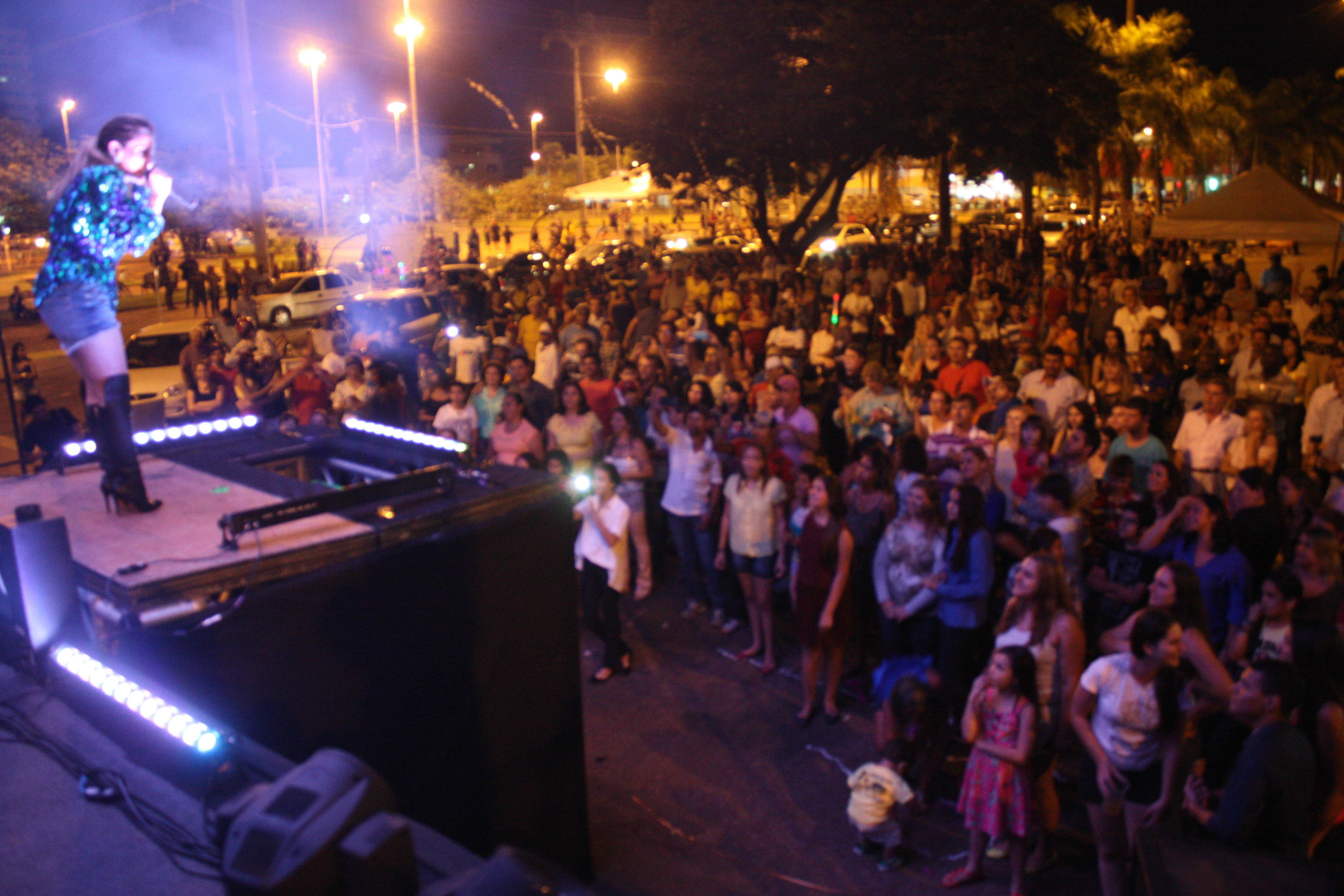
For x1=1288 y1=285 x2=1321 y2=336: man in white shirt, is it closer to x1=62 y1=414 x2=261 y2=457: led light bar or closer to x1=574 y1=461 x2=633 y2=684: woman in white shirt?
x1=574 y1=461 x2=633 y2=684: woman in white shirt

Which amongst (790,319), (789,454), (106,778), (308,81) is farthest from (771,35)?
(308,81)

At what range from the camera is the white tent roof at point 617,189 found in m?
27.9

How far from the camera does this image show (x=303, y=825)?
195 cm

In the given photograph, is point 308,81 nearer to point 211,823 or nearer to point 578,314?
point 578,314

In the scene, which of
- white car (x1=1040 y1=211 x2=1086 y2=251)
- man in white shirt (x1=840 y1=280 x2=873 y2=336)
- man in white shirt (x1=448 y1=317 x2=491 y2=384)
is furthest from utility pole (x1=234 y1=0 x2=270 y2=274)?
white car (x1=1040 y1=211 x2=1086 y2=251)

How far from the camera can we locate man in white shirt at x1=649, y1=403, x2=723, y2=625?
7848 millimetres

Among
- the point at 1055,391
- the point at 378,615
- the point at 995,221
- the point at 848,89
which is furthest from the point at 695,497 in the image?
the point at 995,221

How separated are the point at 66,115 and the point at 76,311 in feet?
140

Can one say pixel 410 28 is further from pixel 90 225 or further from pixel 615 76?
pixel 90 225

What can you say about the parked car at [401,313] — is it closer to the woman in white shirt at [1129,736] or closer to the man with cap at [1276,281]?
the man with cap at [1276,281]

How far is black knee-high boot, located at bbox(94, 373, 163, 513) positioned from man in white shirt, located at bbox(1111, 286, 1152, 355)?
919 cm

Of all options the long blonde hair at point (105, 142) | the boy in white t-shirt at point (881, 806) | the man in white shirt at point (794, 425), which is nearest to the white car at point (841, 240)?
the man in white shirt at point (794, 425)

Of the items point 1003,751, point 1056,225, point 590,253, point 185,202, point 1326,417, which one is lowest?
point 1003,751

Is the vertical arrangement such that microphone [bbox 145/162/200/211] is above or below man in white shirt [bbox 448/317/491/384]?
above
